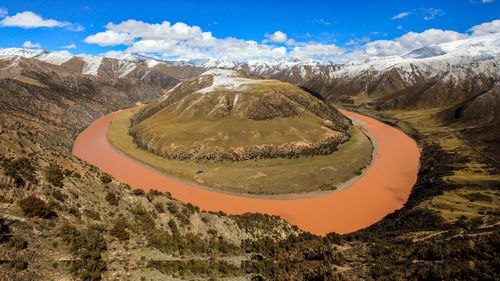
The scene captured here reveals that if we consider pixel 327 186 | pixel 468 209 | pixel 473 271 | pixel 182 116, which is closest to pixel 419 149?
pixel 327 186

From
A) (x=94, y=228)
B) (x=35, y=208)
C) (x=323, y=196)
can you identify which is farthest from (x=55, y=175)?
(x=323, y=196)

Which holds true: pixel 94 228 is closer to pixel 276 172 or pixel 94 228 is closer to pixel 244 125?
pixel 276 172

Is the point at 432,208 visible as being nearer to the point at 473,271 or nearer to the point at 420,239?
the point at 420,239

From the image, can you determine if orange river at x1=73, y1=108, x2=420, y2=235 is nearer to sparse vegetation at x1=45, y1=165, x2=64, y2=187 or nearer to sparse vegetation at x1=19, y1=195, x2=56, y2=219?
sparse vegetation at x1=45, y1=165, x2=64, y2=187

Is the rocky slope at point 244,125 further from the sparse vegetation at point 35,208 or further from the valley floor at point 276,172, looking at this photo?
the sparse vegetation at point 35,208

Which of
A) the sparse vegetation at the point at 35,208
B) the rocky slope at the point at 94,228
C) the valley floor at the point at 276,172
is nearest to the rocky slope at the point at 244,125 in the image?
the valley floor at the point at 276,172

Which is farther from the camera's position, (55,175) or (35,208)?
(55,175)
